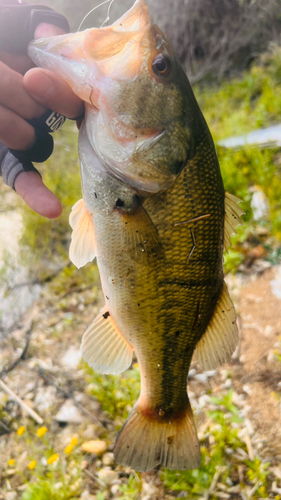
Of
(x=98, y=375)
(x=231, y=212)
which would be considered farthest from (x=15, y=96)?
(x=98, y=375)

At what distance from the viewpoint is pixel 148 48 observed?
1.00 metres

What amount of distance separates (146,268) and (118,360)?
43 centimetres

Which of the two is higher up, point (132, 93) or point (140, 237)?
point (132, 93)

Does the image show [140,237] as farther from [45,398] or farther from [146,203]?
[45,398]

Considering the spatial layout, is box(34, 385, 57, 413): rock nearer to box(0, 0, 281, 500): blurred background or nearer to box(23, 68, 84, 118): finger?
box(0, 0, 281, 500): blurred background

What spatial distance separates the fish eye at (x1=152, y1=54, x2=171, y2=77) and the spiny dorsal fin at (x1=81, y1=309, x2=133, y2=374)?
0.82 m

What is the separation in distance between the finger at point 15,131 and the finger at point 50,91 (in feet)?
0.27

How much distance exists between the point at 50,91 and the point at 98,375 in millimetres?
1836

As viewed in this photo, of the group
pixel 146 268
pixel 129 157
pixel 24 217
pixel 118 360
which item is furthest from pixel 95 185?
pixel 24 217

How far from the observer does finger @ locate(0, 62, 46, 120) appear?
92cm

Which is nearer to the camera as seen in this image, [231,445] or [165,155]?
[165,155]

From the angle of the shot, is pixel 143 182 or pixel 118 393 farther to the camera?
pixel 118 393

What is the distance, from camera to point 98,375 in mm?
2256

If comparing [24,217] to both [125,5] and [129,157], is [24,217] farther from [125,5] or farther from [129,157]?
[125,5]
